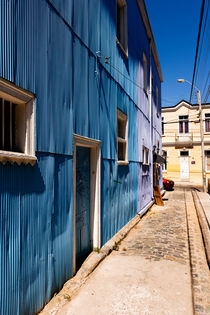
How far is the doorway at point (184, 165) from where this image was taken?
97.8ft

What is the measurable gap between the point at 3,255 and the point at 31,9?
2.89 metres

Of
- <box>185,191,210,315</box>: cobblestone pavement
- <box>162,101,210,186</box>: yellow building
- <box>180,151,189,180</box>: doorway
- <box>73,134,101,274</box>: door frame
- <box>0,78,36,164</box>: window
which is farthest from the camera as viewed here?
<box>180,151,189,180</box>: doorway

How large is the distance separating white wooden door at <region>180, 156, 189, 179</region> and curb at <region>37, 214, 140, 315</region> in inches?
998

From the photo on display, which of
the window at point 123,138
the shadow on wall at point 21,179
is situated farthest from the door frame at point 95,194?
the window at point 123,138

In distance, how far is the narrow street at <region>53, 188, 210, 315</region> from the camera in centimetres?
326

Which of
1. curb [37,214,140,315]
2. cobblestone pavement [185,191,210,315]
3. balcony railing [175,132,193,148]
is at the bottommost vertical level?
cobblestone pavement [185,191,210,315]

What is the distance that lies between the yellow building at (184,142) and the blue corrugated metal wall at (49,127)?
25978 mm

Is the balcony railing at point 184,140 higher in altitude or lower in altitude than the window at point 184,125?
lower

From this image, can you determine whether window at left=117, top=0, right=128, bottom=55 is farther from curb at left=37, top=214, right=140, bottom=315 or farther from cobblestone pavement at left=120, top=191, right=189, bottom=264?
curb at left=37, top=214, right=140, bottom=315

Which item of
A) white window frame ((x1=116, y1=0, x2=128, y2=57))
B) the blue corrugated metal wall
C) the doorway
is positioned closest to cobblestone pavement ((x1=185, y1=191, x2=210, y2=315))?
the blue corrugated metal wall

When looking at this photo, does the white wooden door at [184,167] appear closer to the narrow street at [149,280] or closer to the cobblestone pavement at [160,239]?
the cobblestone pavement at [160,239]

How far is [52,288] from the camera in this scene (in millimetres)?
3273

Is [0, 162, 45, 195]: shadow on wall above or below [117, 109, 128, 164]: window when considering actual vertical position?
below

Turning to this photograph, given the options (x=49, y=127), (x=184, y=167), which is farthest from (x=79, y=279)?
(x=184, y=167)
